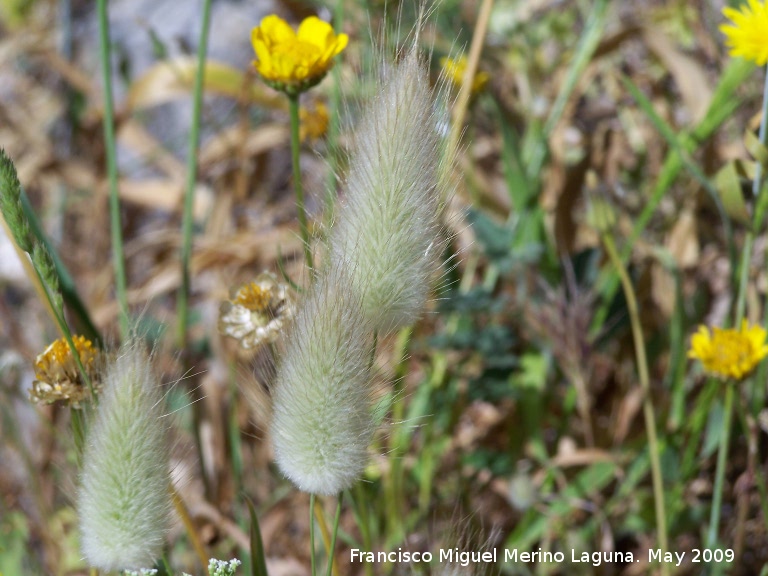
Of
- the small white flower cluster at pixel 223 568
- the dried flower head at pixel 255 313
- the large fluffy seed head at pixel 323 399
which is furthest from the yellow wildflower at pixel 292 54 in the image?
the small white flower cluster at pixel 223 568

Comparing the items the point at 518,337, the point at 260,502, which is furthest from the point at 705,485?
the point at 260,502

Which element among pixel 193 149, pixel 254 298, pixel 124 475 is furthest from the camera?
pixel 193 149

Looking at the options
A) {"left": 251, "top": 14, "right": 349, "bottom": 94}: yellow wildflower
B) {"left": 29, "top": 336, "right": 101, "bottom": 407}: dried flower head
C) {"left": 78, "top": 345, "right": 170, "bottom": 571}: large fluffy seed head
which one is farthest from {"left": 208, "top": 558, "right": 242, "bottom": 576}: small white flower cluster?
{"left": 251, "top": 14, "right": 349, "bottom": 94}: yellow wildflower

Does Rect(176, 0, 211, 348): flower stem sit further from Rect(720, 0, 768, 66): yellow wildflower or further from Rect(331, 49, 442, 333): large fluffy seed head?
Rect(720, 0, 768, 66): yellow wildflower

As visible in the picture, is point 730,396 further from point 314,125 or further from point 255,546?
point 314,125

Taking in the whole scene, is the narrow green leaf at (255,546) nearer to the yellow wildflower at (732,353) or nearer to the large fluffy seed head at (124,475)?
the large fluffy seed head at (124,475)

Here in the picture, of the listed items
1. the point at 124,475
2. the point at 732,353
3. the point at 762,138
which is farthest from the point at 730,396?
the point at 124,475
